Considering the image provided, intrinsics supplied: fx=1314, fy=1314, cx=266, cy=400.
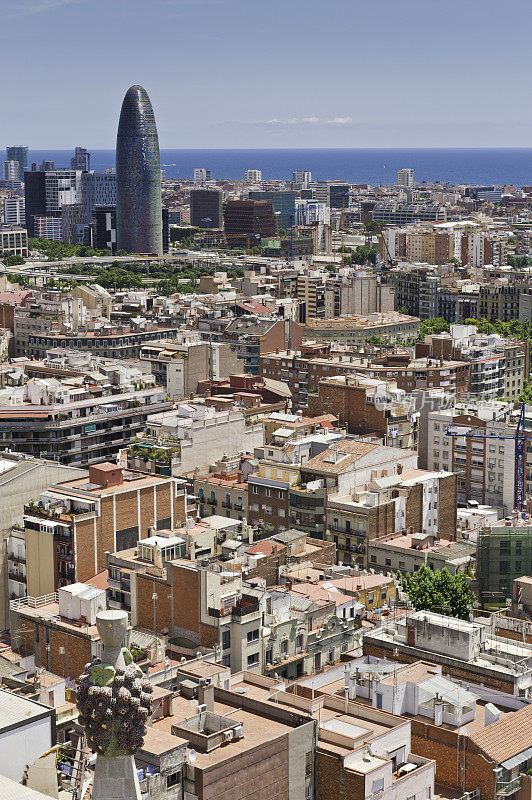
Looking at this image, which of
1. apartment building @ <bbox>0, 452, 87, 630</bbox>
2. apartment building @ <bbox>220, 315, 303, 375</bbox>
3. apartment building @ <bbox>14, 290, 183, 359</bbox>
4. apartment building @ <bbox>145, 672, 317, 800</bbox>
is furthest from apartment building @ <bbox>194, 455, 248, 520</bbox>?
apartment building @ <bbox>14, 290, 183, 359</bbox>

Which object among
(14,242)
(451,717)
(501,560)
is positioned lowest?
(501,560)

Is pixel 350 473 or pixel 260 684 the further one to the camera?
pixel 350 473

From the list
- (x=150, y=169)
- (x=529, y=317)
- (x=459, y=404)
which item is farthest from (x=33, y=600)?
(x=150, y=169)

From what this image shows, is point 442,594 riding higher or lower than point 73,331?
lower

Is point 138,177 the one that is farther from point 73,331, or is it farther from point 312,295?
point 73,331

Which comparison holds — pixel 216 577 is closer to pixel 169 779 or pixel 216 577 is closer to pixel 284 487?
pixel 169 779

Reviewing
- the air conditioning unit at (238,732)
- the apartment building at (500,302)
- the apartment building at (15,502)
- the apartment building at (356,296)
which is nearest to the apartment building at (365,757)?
the air conditioning unit at (238,732)

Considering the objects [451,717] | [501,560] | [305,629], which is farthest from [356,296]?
[451,717]
